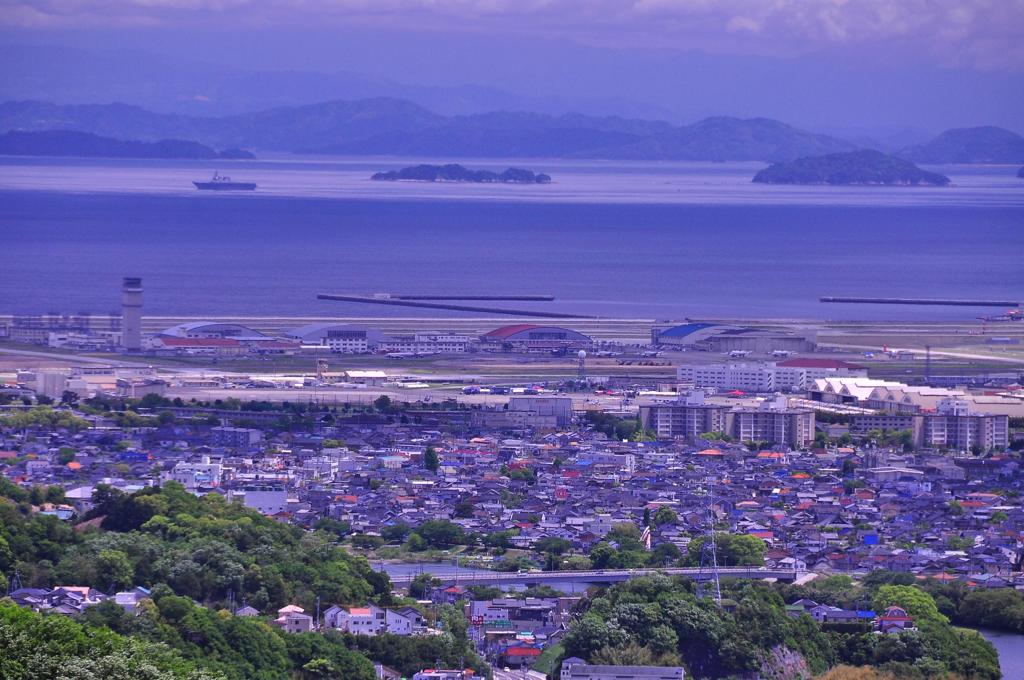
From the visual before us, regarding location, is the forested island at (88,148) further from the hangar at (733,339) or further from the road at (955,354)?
the road at (955,354)

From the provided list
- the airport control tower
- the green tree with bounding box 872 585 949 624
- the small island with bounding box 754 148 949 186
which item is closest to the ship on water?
the small island with bounding box 754 148 949 186

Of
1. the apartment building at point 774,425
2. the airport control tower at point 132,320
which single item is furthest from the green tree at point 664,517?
the airport control tower at point 132,320

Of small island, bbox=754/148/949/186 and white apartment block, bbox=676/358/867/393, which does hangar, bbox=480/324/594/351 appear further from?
small island, bbox=754/148/949/186

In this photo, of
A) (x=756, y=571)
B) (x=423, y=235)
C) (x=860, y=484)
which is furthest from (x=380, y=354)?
(x=423, y=235)

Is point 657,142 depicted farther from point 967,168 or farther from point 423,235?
point 423,235

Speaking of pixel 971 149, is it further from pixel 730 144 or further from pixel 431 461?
pixel 431 461
